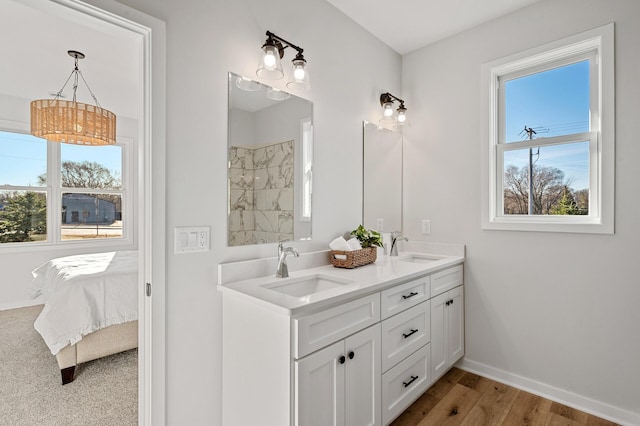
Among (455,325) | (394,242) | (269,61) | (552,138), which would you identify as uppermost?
(269,61)

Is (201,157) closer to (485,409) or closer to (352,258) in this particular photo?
(352,258)

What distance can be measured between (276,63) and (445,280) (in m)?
1.76

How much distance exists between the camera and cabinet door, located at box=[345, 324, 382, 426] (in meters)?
1.46

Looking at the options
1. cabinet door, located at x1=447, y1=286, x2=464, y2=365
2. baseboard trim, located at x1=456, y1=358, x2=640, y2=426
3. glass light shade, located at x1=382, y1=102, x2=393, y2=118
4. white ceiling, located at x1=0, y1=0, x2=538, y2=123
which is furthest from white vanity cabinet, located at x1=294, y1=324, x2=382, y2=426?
glass light shade, located at x1=382, y1=102, x2=393, y2=118

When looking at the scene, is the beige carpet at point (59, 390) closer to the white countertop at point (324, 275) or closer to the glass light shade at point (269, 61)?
the white countertop at point (324, 275)

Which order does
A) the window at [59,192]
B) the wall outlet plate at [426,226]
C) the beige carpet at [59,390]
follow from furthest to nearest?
the window at [59,192] < the wall outlet plate at [426,226] < the beige carpet at [59,390]

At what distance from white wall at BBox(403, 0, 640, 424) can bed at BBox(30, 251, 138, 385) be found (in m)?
2.41

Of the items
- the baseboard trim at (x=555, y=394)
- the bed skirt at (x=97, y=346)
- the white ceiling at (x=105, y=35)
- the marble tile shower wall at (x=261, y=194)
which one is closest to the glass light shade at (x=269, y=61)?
the marble tile shower wall at (x=261, y=194)

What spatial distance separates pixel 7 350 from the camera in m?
2.79

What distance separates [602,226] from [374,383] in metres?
1.64

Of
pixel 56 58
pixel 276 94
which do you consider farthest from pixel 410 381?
pixel 56 58

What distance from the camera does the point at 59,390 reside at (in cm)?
220

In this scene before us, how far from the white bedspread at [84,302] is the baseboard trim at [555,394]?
8.78ft

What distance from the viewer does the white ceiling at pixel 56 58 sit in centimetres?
245
